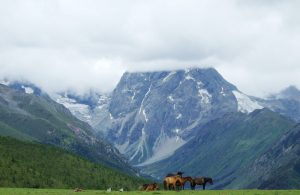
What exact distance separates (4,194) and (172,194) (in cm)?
2534

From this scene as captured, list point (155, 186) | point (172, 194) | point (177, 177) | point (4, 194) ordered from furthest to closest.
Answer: point (155, 186), point (177, 177), point (172, 194), point (4, 194)

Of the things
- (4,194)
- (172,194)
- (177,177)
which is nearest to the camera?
(4,194)

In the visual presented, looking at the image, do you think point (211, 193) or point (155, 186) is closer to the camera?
point (211, 193)

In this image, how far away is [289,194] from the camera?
79.9 metres

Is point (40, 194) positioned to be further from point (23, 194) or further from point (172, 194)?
point (172, 194)

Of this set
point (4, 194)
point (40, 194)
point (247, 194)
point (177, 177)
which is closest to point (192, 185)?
point (177, 177)

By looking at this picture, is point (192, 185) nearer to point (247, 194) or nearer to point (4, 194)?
point (247, 194)

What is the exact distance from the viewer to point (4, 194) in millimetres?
77688

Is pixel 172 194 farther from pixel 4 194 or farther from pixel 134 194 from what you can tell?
pixel 4 194

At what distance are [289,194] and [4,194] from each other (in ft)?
139

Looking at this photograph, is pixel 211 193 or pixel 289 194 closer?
pixel 289 194

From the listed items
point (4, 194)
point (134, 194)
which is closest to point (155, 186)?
point (134, 194)

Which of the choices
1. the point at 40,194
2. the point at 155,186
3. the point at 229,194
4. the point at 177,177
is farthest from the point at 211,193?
the point at 40,194

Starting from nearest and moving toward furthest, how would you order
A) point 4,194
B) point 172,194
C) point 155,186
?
1. point 4,194
2. point 172,194
3. point 155,186
